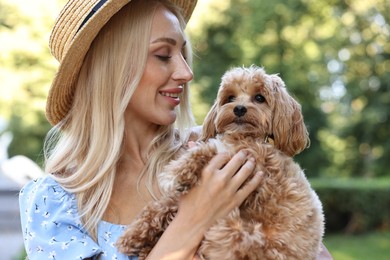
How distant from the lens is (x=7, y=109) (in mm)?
14938

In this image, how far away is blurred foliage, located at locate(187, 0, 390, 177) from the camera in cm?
2080

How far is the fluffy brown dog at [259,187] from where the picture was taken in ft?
8.04

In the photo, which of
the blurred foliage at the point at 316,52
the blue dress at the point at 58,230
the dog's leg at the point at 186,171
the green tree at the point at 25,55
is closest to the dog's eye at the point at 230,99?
the dog's leg at the point at 186,171

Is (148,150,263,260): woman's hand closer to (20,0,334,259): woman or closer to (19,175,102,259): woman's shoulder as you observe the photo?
(20,0,334,259): woman

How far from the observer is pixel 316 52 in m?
21.5

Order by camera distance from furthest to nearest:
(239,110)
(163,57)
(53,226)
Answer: (163,57) → (239,110) → (53,226)

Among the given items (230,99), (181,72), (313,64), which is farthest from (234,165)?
(313,64)

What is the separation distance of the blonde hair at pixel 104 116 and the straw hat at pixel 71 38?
0.23 ft

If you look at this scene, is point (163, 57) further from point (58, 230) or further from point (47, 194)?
point (58, 230)

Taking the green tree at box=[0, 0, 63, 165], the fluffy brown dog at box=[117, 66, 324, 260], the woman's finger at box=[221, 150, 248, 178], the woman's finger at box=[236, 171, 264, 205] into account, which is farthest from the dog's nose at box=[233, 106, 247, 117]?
the green tree at box=[0, 0, 63, 165]

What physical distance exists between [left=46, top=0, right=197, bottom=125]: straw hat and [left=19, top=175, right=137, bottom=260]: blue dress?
456 millimetres

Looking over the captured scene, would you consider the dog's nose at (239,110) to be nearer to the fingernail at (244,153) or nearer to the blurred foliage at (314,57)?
the fingernail at (244,153)

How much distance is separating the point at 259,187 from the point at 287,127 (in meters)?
0.34

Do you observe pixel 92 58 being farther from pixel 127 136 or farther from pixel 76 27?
pixel 127 136
